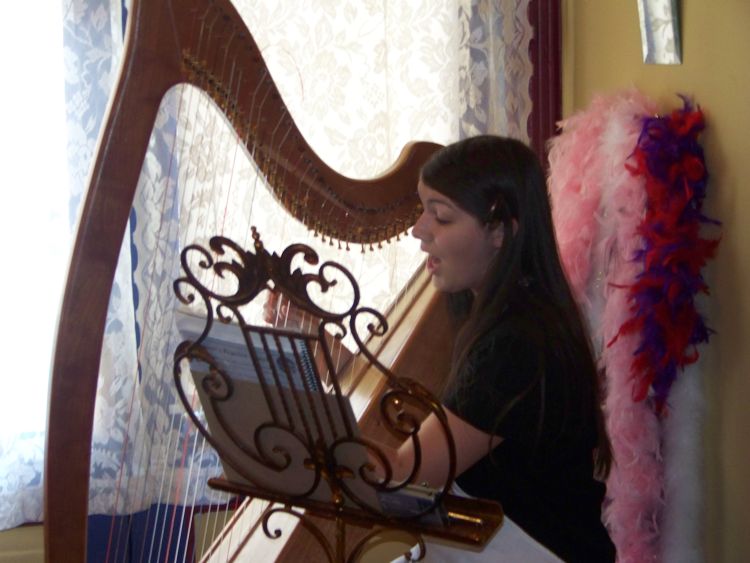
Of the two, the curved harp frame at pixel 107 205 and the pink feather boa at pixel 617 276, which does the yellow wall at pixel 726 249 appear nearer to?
the pink feather boa at pixel 617 276

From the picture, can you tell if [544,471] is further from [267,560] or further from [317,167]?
[317,167]

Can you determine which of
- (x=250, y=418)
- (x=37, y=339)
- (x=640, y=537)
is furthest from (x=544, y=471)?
(x=37, y=339)

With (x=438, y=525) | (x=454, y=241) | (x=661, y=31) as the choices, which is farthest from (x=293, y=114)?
(x=438, y=525)

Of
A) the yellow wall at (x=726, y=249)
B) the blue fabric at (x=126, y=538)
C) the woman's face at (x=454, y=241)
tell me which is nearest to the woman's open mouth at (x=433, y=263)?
the woman's face at (x=454, y=241)

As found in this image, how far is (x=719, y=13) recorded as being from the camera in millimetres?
1859

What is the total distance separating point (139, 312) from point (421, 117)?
2.76ft

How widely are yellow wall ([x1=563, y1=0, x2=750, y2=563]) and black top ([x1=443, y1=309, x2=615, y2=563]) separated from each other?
622 millimetres

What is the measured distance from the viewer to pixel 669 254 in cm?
184

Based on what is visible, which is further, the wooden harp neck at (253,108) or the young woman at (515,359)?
the young woman at (515,359)

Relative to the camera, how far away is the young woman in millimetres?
1306

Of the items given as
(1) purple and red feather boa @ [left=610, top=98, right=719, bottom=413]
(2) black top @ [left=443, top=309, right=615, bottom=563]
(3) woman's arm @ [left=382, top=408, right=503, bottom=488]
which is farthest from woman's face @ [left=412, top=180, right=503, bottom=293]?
(1) purple and red feather boa @ [left=610, top=98, right=719, bottom=413]

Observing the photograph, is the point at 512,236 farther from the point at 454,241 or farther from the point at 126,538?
the point at 126,538

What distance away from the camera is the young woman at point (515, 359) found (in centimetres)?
131

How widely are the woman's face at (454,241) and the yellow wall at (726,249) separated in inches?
25.8
